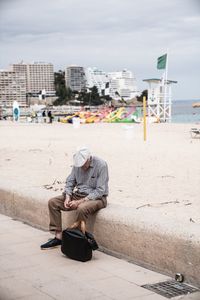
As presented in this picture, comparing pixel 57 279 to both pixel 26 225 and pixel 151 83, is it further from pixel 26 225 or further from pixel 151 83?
pixel 151 83

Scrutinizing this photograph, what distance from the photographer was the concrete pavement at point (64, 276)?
12.2 feet

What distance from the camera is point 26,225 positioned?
604 centimetres

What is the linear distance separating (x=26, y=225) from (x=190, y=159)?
708 centimetres

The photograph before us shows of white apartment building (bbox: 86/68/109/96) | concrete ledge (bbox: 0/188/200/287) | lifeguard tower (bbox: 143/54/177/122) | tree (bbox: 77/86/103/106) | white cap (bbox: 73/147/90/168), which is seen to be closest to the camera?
concrete ledge (bbox: 0/188/200/287)

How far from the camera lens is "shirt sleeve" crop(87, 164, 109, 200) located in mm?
4938

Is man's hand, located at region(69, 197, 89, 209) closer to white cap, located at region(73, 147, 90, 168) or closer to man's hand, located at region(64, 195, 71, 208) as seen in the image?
man's hand, located at region(64, 195, 71, 208)

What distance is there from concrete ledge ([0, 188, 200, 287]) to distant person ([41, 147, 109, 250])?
5.0 inches

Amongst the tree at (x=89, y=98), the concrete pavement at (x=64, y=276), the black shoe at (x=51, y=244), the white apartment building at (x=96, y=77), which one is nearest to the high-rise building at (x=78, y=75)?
the white apartment building at (x=96, y=77)

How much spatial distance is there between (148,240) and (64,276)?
746 millimetres

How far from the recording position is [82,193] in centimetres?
516

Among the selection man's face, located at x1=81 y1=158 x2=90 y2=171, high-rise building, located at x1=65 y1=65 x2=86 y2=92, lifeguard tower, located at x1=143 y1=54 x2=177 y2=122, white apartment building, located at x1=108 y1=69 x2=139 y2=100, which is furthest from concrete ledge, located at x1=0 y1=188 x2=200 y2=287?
lifeguard tower, located at x1=143 y1=54 x2=177 y2=122

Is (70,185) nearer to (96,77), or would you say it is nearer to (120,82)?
(96,77)

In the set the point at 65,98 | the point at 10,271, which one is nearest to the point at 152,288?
the point at 10,271

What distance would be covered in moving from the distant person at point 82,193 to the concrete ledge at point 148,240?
0.13m
